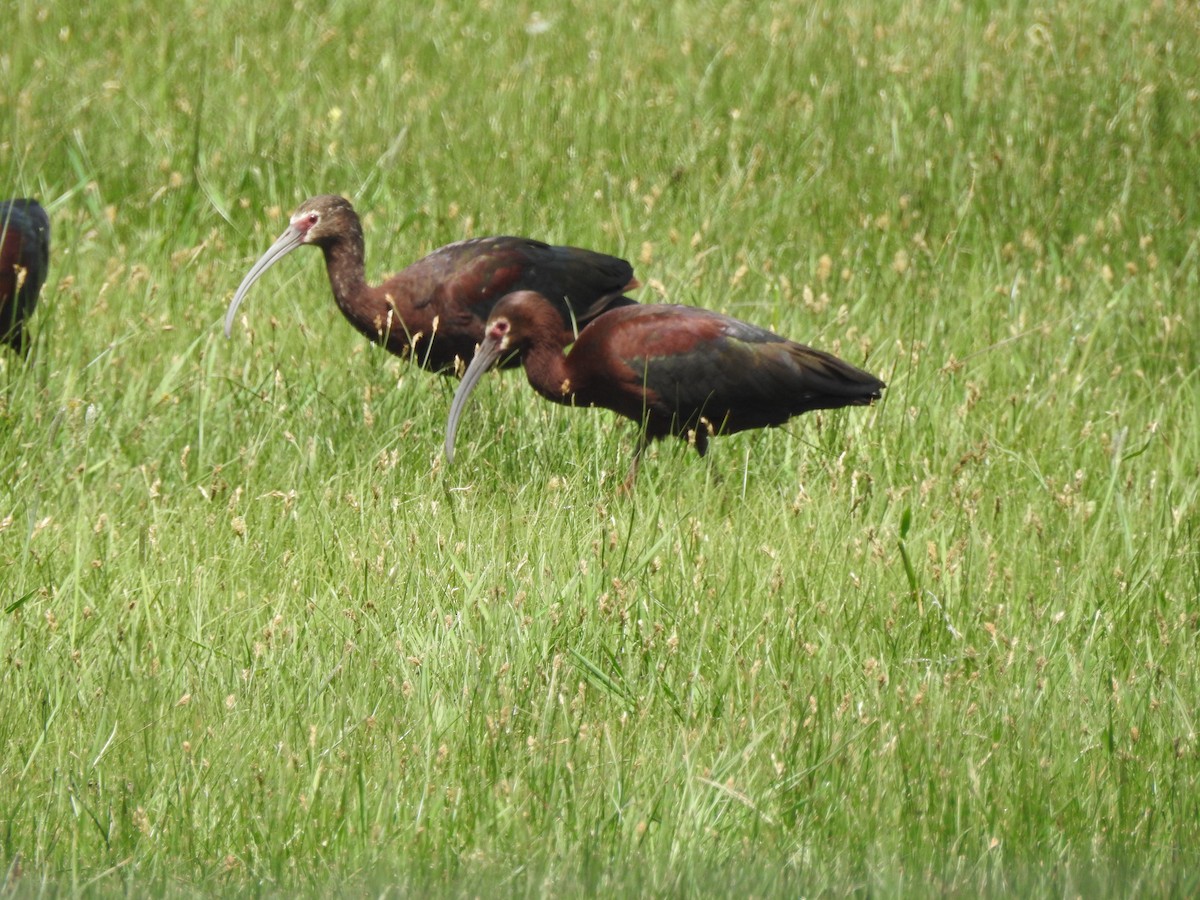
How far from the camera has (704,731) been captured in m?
3.22

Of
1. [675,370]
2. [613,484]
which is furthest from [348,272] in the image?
[613,484]

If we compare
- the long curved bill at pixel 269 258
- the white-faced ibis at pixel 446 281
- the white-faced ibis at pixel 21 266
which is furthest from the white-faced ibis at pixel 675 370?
the white-faced ibis at pixel 21 266

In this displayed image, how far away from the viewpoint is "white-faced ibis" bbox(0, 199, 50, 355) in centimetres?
560

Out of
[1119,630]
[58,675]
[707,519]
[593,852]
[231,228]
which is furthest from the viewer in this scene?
[231,228]

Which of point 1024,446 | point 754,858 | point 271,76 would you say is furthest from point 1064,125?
point 754,858

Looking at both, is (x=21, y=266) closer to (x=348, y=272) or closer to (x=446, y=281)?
(x=348, y=272)

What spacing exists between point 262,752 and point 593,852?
27.7 inches

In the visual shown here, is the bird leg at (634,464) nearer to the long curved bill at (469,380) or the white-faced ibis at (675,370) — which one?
the white-faced ibis at (675,370)

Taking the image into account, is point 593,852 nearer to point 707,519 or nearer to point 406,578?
point 406,578

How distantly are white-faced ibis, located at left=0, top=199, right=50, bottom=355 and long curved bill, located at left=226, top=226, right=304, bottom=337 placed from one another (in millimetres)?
658

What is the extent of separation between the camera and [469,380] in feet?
17.1

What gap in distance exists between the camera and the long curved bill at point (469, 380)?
4855 mm

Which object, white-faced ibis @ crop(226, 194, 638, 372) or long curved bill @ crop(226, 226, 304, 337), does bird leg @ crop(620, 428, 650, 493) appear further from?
long curved bill @ crop(226, 226, 304, 337)

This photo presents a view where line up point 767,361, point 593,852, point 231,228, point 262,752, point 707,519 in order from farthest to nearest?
point 231,228, point 767,361, point 707,519, point 262,752, point 593,852
